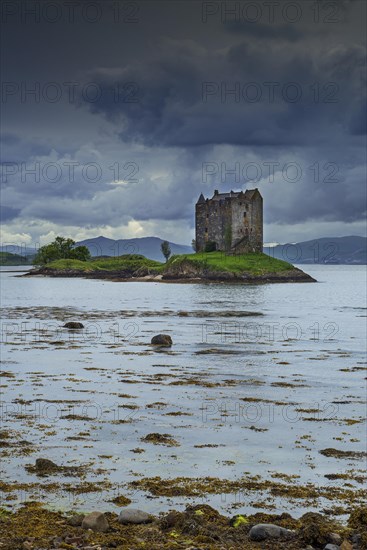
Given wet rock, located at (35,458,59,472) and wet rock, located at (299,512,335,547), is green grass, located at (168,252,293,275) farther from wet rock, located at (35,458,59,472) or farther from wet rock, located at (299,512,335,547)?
wet rock, located at (299,512,335,547)

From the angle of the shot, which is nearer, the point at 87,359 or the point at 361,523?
the point at 361,523

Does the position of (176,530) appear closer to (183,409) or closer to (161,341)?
(183,409)

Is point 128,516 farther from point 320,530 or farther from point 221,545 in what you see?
point 320,530

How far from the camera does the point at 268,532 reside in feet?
35.0

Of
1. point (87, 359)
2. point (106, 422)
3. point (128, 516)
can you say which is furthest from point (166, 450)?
point (87, 359)

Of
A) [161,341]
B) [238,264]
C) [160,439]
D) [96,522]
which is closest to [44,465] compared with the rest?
[160,439]

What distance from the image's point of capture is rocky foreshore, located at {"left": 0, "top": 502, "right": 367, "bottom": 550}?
33.7 feet

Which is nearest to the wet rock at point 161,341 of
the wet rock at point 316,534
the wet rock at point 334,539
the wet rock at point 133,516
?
the wet rock at point 133,516

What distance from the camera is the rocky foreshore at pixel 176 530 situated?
1026 cm

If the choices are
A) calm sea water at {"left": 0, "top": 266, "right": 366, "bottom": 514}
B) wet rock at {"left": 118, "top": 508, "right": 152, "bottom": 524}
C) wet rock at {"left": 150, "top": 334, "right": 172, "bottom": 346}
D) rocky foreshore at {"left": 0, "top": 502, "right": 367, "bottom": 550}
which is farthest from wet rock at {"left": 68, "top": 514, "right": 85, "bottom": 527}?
wet rock at {"left": 150, "top": 334, "right": 172, "bottom": 346}

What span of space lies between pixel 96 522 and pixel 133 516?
0.86 m

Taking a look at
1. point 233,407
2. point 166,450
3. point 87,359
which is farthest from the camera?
point 87,359

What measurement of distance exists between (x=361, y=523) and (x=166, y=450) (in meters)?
6.59

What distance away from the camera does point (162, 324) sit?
190 feet
